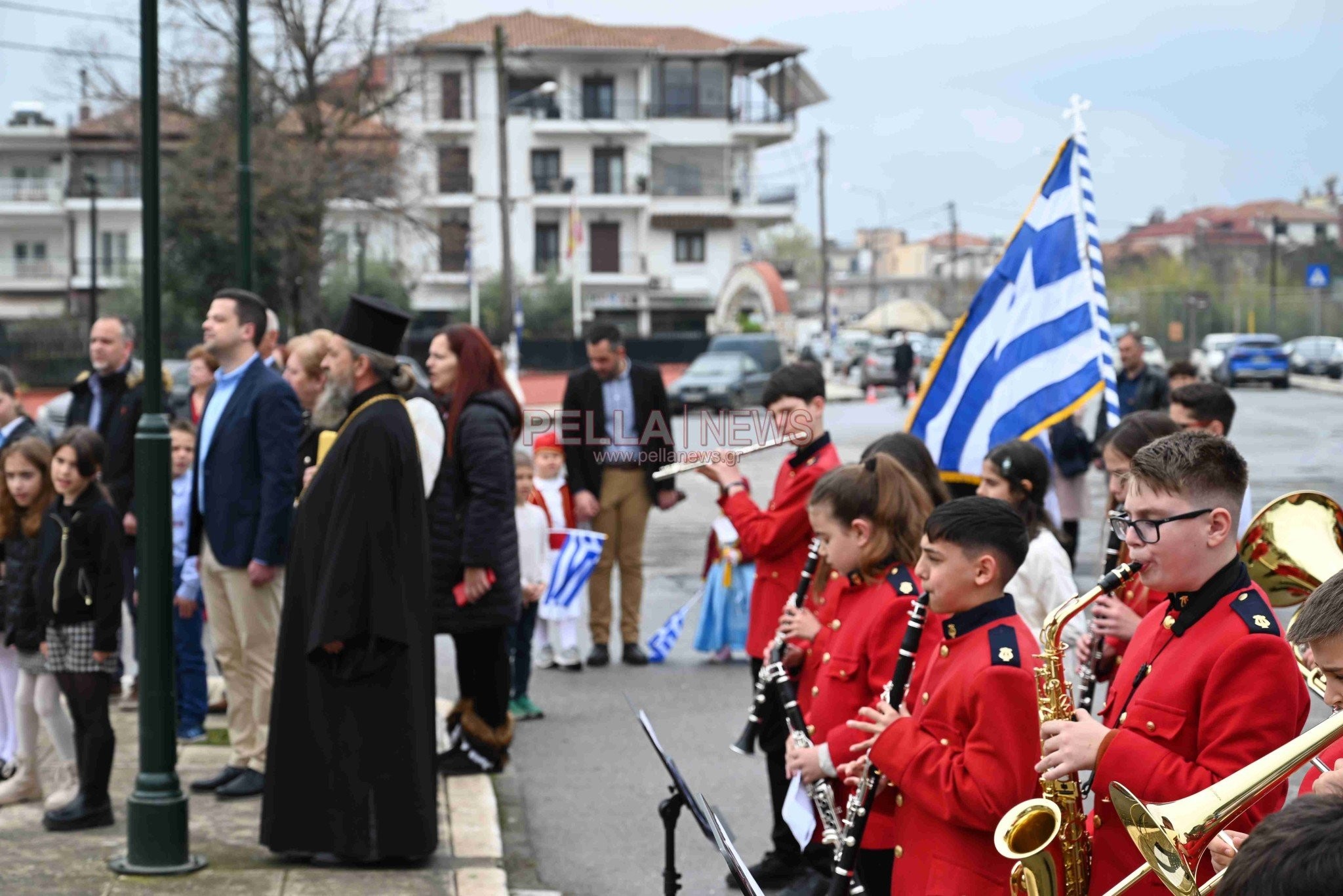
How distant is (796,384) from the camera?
5.94m

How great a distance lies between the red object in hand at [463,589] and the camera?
676cm

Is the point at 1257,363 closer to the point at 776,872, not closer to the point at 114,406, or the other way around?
the point at 114,406

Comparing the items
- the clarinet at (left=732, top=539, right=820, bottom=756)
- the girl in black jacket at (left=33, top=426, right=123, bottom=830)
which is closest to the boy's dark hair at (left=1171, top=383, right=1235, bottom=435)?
the clarinet at (left=732, top=539, right=820, bottom=756)

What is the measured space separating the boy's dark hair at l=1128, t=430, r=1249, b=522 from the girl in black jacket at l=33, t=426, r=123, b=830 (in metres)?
4.43

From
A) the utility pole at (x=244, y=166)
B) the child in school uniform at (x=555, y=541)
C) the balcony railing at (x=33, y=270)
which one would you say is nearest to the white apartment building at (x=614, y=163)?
the balcony railing at (x=33, y=270)

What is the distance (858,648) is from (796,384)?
1.70m

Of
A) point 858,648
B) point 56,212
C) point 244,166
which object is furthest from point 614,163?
point 858,648

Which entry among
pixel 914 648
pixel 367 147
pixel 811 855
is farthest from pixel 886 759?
pixel 367 147

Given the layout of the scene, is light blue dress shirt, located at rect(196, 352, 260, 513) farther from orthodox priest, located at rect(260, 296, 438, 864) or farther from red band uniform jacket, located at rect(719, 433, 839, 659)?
red band uniform jacket, located at rect(719, 433, 839, 659)

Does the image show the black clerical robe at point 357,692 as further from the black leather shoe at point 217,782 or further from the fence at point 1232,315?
the fence at point 1232,315

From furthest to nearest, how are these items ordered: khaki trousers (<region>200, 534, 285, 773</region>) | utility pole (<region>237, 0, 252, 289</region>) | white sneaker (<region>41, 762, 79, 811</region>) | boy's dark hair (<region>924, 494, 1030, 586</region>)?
utility pole (<region>237, 0, 252, 289</region>) < khaki trousers (<region>200, 534, 285, 773</region>) < white sneaker (<region>41, 762, 79, 811</region>) < boy's dark hair (<region>924, 494, 1030, 586</region>)

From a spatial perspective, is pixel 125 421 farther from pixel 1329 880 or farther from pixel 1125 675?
pixel 1329 880

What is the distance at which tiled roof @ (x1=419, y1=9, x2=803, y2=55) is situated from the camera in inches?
2648

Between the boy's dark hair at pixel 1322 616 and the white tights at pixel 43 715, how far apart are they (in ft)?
16.8
